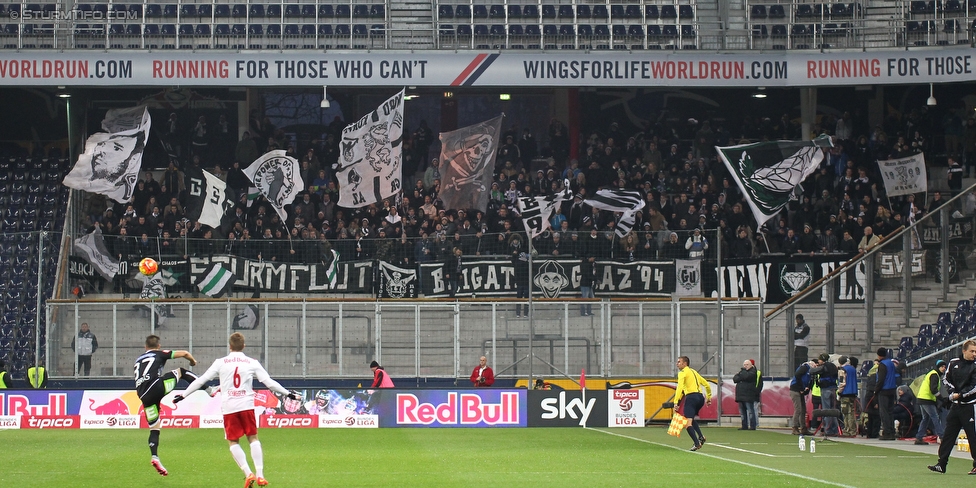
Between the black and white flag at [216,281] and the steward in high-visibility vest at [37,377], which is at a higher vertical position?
the black and white flag at [216,281]

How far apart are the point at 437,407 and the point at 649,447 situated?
726 cm

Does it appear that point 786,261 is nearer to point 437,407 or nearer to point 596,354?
point 596,354

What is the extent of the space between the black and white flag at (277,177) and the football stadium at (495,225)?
90mm

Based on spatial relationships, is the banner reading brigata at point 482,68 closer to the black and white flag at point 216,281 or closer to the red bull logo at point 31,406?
Answer: the black and white flag at point 216,281

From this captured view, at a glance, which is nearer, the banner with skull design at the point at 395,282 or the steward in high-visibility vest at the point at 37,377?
the steward in high-visibility vest at the point at 37,377

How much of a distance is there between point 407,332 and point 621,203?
8.50 m

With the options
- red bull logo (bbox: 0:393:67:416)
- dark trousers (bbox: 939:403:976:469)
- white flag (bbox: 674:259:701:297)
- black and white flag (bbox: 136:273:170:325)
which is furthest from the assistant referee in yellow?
black and white flag (bbox: 136:273:170:325)

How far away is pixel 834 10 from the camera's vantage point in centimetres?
3688

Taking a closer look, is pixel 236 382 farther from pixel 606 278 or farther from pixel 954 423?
pixel 606 278

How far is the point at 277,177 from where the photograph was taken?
3416 cm

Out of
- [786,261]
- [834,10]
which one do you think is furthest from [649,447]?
[834,10]

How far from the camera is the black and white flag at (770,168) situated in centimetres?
3297

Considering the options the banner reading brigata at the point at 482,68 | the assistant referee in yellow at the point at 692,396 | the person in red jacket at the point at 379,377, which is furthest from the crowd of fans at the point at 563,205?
the assistant referee in yellow at the point at 692,396

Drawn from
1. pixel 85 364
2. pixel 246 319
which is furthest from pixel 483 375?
pixel 85 364
